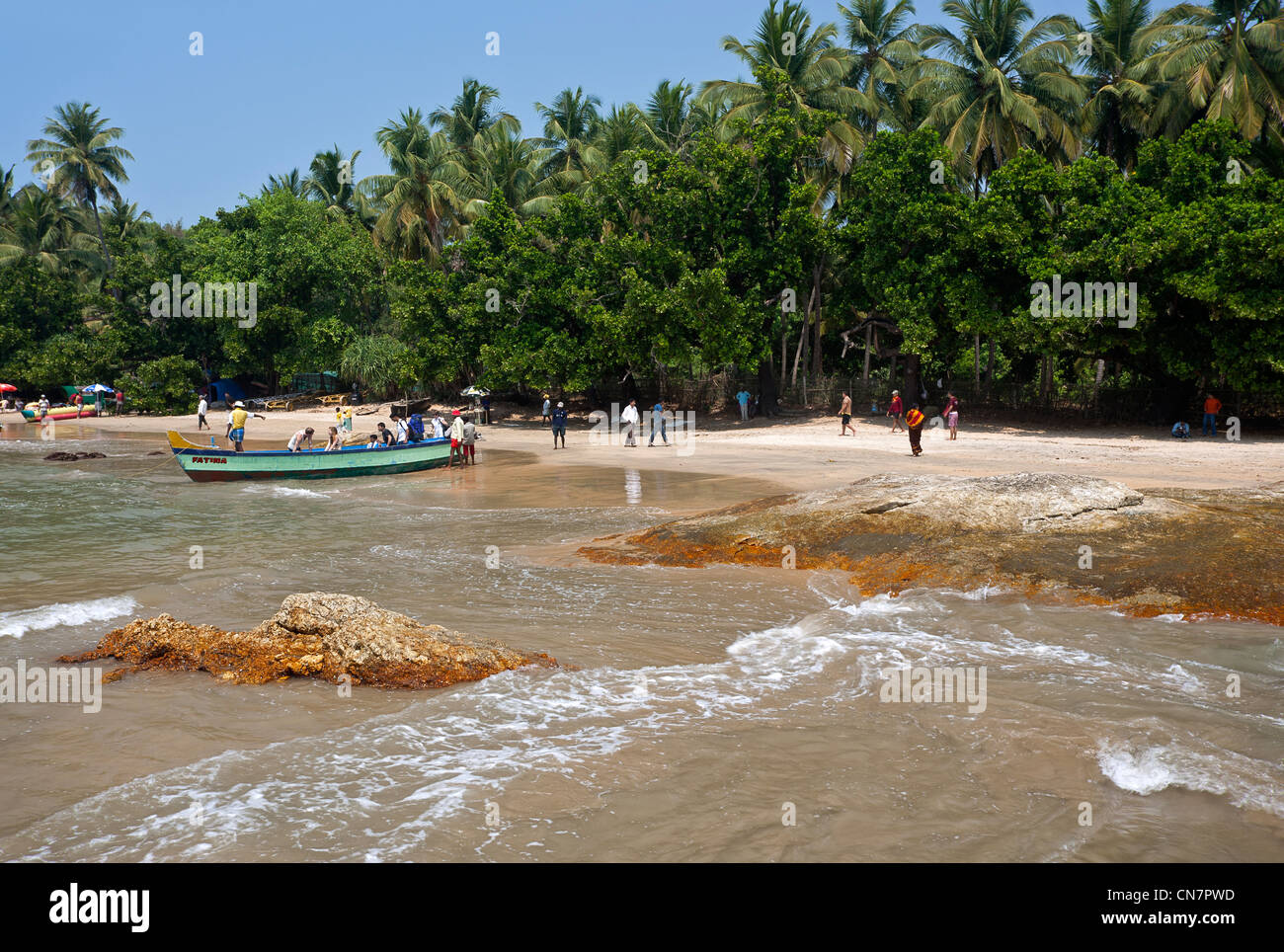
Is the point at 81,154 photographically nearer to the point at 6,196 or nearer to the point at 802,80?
the point at 6,196

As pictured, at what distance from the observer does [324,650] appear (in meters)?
7.19

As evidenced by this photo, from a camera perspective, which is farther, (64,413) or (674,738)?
(64,413)

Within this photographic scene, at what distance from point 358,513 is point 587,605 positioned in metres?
8.61

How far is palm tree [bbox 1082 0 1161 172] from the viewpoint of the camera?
3045 centimetres

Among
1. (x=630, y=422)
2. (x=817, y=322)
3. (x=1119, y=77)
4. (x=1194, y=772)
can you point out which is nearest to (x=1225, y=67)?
(x=1119, y=77)

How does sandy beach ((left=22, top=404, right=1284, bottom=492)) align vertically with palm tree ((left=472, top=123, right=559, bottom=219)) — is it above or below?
A: below

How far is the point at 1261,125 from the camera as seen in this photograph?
26750 millimetres

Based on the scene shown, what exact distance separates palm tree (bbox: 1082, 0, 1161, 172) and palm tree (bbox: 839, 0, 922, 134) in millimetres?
6239

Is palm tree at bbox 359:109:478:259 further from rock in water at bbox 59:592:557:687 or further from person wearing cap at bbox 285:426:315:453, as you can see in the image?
rock in water at bbox 59:592:557:687

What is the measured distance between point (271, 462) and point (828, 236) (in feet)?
62.9

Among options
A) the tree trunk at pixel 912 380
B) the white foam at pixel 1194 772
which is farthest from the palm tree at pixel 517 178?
the white foam at pixel 1194 772

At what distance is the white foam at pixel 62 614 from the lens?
8.87 metres

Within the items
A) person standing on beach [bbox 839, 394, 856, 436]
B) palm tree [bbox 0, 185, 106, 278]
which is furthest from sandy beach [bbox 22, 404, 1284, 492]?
palm tree [bbox 0, 185, 106, 278]
